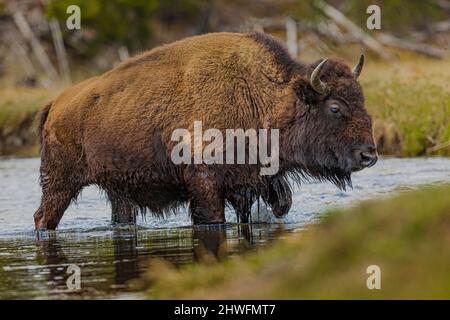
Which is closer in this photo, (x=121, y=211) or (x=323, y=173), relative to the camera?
(x=323, y=173)

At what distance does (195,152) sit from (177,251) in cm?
185

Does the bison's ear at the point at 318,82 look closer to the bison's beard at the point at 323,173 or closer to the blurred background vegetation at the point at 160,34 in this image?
the bison's beard at the point at 323,173

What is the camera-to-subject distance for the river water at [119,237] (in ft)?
28.2

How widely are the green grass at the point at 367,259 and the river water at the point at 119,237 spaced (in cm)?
123

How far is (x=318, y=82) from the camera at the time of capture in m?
11.5

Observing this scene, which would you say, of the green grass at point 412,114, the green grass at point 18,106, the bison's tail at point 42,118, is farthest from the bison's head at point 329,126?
the green grass at point 18,106

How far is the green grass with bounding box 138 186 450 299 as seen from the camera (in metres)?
6.08

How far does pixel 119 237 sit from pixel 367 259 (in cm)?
558

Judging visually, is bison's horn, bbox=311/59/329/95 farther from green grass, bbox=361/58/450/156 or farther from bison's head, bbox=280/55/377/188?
green grass, bbox=361/58/450/156

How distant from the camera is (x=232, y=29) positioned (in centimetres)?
3497

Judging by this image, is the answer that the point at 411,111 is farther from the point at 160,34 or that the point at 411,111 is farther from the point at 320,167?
the point at 160,34

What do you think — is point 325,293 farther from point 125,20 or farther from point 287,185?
point 125,20

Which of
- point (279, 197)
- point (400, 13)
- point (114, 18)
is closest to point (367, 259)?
point (279, 197)

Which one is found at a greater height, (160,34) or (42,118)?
(160,34)
